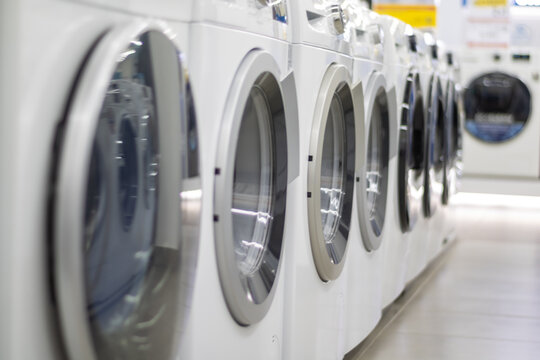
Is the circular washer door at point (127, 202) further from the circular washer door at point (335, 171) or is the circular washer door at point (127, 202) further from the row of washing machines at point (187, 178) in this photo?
the circular washer door at point (335, 171)

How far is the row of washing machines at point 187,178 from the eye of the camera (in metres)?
0.82

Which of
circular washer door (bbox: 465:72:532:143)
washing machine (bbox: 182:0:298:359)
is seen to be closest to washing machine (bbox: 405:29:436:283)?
washing machine (bbox: 182:0:298:359)

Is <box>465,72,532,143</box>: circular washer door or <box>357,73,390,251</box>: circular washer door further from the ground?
<box>465,72,532,143</box>: circular washer door

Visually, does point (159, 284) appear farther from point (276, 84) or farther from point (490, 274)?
point (490, 274)

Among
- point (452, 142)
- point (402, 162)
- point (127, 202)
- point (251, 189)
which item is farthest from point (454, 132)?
point (127, 202)

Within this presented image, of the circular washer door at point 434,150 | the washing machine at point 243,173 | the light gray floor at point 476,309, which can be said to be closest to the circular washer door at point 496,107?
the light gray floor at point 476,309

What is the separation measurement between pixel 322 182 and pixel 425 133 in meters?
1.15

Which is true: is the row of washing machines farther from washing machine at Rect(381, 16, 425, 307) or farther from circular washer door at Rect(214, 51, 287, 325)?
washing machine at Rect(381, 16, 425, 307)

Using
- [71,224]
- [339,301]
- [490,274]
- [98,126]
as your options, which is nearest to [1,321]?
[71,224]

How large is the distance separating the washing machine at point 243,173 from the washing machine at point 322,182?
4 cm

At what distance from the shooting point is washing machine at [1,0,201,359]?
81 centimetres

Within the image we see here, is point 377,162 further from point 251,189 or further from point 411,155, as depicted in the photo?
point 251,189

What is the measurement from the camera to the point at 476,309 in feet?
9.33

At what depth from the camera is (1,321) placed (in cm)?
81
